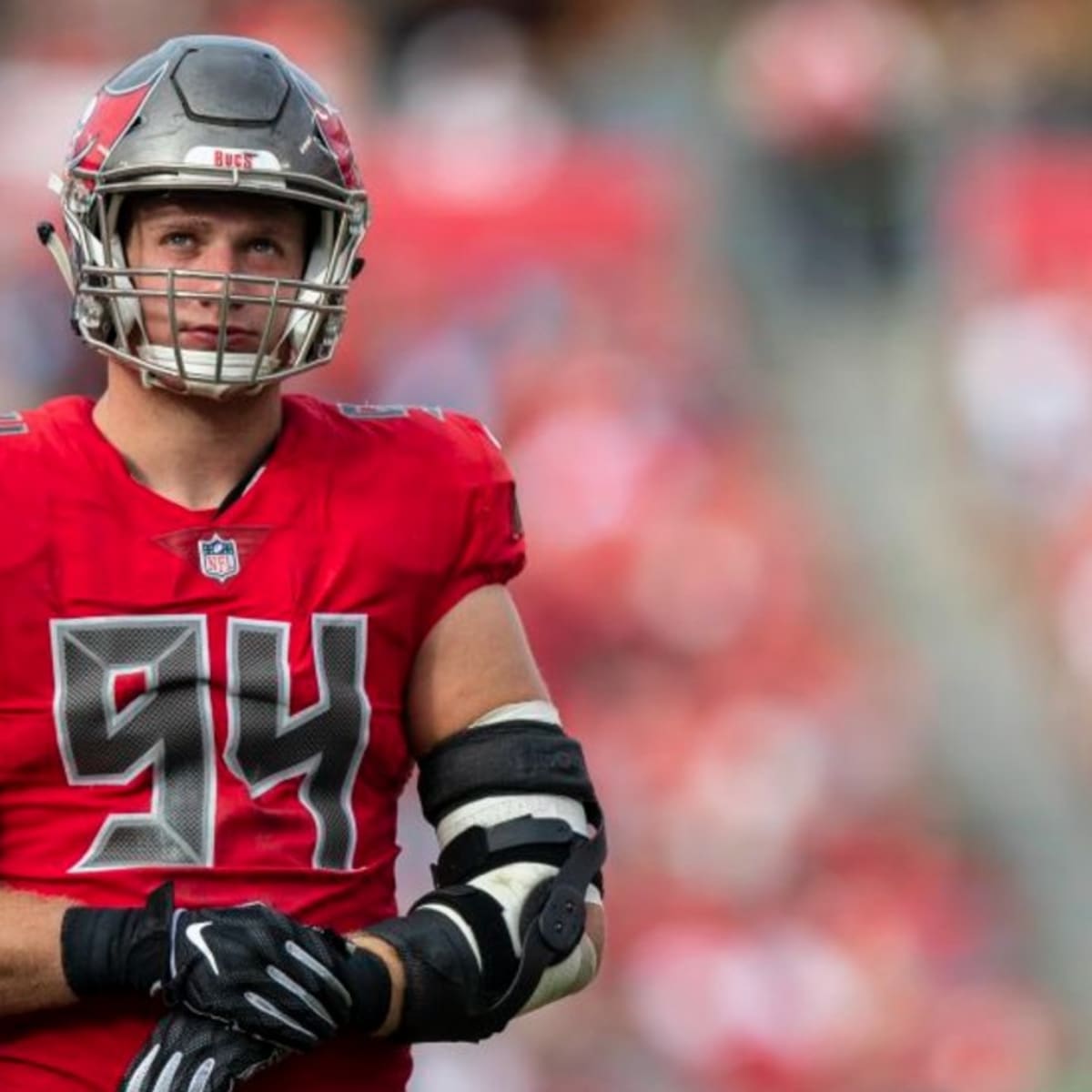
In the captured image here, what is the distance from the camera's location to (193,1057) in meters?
2.11

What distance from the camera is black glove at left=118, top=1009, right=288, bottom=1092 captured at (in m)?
2.11

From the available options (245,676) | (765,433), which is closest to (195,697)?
(245,676)

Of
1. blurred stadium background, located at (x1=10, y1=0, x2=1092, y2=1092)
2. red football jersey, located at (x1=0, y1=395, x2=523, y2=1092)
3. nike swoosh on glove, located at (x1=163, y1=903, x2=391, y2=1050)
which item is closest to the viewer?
nike swoosh on glove, located at (x1=163, y1=903, x2=391, y2=1050)

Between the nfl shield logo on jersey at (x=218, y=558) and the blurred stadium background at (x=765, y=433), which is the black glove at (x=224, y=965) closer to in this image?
the nfl shield logo on jersey at (x=218, y=558)

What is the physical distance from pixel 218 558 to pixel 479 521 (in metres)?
0.27

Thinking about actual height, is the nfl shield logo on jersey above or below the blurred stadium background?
above

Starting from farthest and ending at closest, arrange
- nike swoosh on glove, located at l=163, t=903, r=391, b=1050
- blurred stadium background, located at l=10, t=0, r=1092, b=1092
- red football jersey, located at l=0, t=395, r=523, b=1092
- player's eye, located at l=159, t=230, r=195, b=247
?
1. blurred stadium background, located at l=10, t=0, r=1092, b=1092
2. player's eye, located at l=159, t=230, r=195, b=247
3. red football jersey, located at l=0, t=395, r=523, b=1092
4. nike swoosh on glove, located at l=163, t=903, r=391, b=1050

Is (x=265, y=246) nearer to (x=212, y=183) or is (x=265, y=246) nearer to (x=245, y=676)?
(x=212, y=183)

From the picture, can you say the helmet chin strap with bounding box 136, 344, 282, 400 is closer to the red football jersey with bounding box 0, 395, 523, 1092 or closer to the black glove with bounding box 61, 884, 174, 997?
the red football jersey with bounding box 0, 395, 523, 1092

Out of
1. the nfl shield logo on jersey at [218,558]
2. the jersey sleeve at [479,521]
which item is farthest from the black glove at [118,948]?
the jersey sleeve at [479,521]

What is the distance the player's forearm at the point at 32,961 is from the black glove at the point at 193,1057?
85mm

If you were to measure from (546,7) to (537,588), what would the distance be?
2632mm

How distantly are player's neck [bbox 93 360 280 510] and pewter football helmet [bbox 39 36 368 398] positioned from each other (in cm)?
4

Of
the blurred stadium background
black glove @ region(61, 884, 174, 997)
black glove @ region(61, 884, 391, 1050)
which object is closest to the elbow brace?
black glove @ region(61, 884, 391, 1050)
